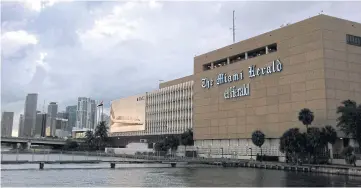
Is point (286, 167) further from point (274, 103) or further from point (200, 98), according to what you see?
point (200, 98)

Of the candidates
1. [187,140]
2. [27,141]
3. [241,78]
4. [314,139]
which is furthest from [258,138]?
[27,141]

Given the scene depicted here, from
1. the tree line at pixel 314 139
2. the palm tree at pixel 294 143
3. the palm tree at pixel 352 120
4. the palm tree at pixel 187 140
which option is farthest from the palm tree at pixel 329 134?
the palm tree at pixel 187 140

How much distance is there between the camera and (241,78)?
3883 inches

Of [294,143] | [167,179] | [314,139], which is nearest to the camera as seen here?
[167,179]

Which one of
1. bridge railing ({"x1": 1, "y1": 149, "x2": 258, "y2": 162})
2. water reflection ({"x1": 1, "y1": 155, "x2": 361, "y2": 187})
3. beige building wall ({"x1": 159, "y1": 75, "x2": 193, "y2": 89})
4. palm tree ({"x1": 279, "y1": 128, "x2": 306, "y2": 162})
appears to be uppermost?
beige building wall ({"x1": 159, "y1": 75, "x2": 193, "y2": 89})

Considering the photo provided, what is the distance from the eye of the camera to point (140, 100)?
7008 inches

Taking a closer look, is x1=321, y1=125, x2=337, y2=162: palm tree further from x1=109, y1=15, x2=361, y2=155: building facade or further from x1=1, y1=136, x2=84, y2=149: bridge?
x1=1, y1=136, x2=84, y2=149: bridge

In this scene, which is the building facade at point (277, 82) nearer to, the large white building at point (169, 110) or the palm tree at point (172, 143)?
the palm tree at point (172, 143)

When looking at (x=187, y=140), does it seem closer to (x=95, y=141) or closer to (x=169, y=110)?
(x=169, y=110)

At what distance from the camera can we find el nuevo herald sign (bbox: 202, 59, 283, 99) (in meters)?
88.6

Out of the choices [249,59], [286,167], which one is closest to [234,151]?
[249,59]

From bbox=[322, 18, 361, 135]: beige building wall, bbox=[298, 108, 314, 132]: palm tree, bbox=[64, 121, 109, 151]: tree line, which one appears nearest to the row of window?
bbox=[322, 18, 361, 135]: beige building wall

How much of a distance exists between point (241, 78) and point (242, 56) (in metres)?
6.75

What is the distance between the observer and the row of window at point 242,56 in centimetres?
9237
